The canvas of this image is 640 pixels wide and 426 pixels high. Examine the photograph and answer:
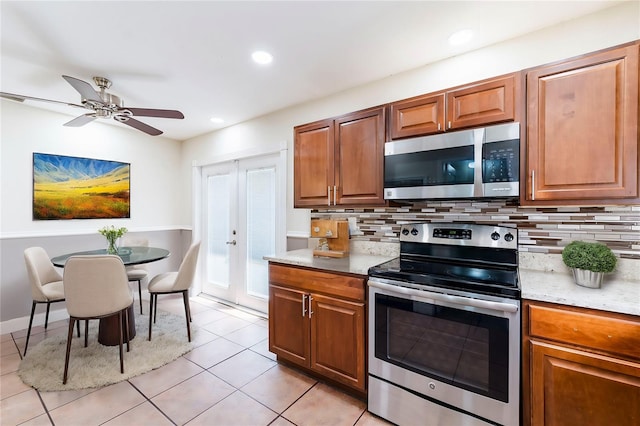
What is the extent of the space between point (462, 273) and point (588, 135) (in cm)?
100

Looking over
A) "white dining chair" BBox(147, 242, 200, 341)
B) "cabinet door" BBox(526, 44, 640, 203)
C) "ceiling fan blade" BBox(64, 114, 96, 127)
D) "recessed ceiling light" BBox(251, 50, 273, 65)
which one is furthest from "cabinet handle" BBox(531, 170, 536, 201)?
"ceiling fan blade" BBox(64, 114, 96, 127)

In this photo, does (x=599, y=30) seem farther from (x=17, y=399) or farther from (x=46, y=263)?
(x=46, y=263)

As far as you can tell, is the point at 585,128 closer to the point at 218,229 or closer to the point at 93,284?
the point at 93,284

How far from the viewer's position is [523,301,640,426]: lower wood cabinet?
4.00 ft

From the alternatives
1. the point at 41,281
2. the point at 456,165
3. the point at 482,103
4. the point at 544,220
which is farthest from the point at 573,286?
the point at 41,281

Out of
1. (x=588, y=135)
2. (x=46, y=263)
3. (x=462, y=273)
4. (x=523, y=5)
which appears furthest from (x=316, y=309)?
(x=46, y=263)

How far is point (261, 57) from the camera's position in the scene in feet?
7.45

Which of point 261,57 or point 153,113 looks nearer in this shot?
point 261,57

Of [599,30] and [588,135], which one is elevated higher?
[599,30]

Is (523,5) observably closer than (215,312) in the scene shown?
Yes

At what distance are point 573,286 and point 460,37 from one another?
175cm

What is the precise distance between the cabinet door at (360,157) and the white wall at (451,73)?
1.52 feet

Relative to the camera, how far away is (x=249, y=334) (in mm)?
3123

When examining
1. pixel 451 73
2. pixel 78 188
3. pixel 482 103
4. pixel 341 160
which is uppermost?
pixel 451 73
